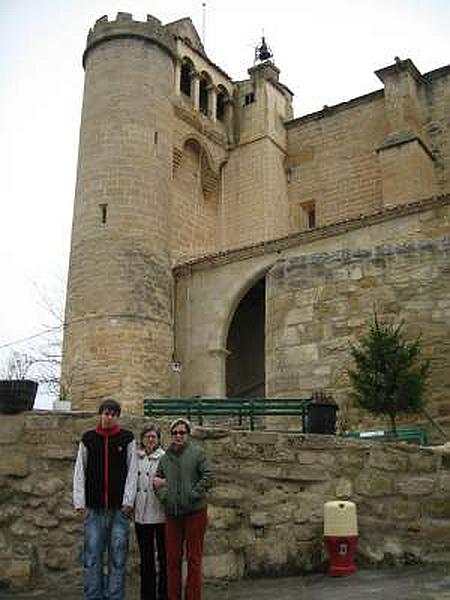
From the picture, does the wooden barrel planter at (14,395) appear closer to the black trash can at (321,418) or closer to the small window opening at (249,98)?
the black trash can at (321,418)

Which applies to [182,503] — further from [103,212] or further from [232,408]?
[103,212]

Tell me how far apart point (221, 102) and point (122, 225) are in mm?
9321

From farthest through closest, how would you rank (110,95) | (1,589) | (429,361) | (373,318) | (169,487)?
(110,95), (373,318), (429,361), (1,589), (169,487)

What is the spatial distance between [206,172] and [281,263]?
11865 millimetres

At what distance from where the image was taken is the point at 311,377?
12.3 meters

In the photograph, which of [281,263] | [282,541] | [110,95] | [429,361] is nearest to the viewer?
[282,541]

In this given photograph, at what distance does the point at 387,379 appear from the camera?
398 inches

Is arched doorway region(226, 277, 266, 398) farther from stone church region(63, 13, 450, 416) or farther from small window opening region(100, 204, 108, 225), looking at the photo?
small window opening region(100, 204, 108, 225)

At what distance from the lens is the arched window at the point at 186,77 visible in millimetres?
24000

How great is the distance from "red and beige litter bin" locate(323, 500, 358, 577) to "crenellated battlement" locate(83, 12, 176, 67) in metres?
17.5

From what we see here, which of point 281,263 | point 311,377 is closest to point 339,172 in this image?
point 281,263

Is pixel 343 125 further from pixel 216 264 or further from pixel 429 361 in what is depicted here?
pixel 429 361

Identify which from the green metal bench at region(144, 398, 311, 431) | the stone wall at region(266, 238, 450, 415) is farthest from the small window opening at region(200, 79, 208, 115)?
the green metal bench at region(144, 398, 311, 431)

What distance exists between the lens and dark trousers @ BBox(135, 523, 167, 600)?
15.9 ft
